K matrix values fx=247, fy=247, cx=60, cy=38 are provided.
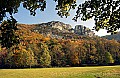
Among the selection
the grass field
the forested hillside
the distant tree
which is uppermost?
the forested hillside

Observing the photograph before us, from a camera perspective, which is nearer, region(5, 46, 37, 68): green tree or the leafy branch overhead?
the leafy branch overhead

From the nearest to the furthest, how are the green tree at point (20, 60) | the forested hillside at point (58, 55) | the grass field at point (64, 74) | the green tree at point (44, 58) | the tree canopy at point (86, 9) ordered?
the tree canopy at point (86, 9)
the grass field at point (64, 74)
the green tree at point (20, 60)
the forested hillside at point (58, 55)
the green tree at point (44, 58)

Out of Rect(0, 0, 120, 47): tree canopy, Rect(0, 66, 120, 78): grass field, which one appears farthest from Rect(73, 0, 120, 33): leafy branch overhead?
Rect(0, 66, 120, 78): grass field

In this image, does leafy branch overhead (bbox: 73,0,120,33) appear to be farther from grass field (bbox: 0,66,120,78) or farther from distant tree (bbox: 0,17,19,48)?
grass field (bbox: 0,66,120,78)

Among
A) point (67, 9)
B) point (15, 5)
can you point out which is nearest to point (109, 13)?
point (67, 9)

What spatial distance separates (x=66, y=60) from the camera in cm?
11588

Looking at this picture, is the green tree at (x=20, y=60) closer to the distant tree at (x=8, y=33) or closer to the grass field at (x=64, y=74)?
the grass field at (x=64, y=74)

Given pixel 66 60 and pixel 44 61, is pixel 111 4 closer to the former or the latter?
pixel 44 61

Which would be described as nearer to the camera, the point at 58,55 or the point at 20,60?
the point at 20,60

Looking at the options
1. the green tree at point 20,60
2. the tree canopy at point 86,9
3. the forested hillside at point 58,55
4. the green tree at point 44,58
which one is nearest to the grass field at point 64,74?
the tree canopy at point 86,9

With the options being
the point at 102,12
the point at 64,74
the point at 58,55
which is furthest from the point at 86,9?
the point at 58,55

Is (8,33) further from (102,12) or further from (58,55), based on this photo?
(58,55)

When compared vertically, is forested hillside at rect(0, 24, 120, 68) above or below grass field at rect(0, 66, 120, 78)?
above

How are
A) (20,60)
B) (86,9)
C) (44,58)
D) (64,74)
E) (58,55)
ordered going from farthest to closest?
(58,55), (44,58), (20,60), (64,74), (86,9)
